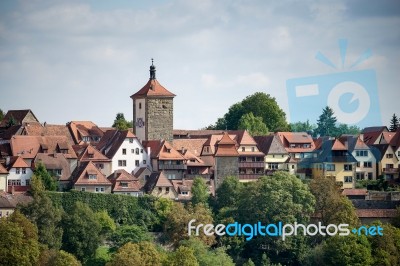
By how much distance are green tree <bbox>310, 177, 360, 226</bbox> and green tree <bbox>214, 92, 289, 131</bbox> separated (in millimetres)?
29981

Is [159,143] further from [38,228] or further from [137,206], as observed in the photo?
[38,228]

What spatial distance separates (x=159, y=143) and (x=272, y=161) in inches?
353

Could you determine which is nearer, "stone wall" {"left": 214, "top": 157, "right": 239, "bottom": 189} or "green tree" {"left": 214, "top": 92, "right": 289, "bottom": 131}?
"stone wall" {"left": 214, "top": 157, "right": 239, "bottom": 189}

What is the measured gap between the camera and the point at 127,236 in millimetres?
90062

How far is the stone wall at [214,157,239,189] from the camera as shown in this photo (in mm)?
101812

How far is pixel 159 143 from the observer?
335 feet

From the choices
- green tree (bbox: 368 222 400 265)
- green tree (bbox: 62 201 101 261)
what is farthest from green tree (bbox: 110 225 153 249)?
green tree (bbox: 368 222 400 265)

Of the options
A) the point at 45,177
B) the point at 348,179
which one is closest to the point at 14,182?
the point at 45,177

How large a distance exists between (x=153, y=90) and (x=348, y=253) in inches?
842

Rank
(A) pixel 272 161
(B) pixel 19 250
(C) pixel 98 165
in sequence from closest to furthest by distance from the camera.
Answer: (B) pixel 19 250
(C) pixel 98 165
(A) pixel 272 161

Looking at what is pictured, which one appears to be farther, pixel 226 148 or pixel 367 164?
pixel 367 164

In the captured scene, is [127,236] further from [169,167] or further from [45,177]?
[169,167]

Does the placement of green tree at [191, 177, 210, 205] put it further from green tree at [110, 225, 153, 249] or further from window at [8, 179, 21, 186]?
window at [8, 179, 21, 186]

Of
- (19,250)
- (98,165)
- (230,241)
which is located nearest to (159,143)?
(98,165)
